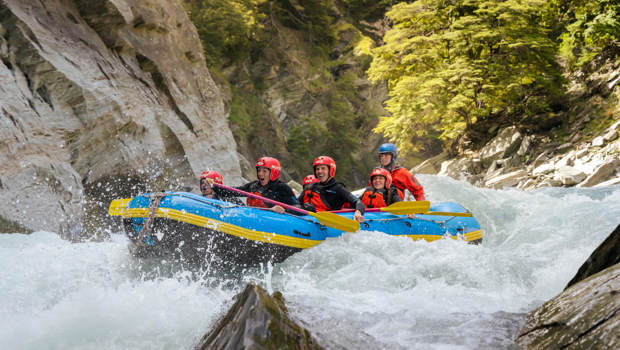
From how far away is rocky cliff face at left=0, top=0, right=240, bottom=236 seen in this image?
627 cm

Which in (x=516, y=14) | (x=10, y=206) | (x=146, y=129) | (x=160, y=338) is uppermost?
(x=516, y=14)

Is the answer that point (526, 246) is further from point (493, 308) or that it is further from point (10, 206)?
point (10, 206)

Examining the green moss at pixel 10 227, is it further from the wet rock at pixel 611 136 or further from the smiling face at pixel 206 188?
the wet rock at pixel 611 136

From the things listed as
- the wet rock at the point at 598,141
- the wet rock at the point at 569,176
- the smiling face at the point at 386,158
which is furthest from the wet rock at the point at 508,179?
the smiling face at the point at 386,158

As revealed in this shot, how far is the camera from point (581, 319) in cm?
200

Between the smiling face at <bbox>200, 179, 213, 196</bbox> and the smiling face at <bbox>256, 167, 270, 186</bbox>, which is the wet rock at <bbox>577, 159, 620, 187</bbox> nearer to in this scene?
the smiling face at <bbox>256, 167, 270, 186</bbox>

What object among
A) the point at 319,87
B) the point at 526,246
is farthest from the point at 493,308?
the point at 319,87

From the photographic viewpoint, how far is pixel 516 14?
40.3ft

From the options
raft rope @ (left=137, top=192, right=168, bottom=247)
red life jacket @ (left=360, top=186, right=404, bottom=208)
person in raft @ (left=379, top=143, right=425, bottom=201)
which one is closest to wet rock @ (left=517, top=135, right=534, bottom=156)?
person in raft @ (left=379, top=143, right=425, bottom=201)

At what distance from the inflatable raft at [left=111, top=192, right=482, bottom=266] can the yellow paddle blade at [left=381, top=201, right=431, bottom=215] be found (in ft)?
3.88

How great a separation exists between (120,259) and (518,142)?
12.4 meters

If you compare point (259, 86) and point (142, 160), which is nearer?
point (142, 160)

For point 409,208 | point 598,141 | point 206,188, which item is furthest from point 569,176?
point 206,188

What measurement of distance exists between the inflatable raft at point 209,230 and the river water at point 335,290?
0.67 feet
